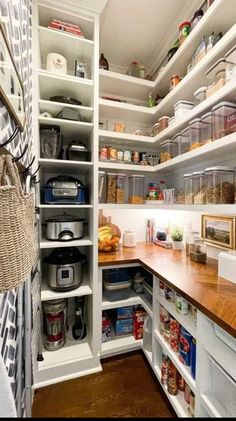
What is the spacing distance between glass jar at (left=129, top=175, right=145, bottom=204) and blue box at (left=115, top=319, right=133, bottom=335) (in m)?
1.05

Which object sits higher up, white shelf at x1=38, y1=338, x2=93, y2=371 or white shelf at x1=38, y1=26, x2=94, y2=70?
white shelf at x1=38, y1=26, x2=94, y2=70

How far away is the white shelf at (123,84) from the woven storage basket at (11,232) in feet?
4.88

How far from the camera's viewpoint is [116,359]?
1.49m

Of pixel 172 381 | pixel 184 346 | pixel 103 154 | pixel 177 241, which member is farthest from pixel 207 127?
pixel 172 381

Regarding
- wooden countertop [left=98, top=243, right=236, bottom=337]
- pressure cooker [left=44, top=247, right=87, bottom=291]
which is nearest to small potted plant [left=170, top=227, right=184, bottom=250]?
wooden countertop [left=98, top=243, right=236, bottom=337]

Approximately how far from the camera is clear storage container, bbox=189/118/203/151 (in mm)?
1230

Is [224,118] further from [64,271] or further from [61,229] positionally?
[64,271]

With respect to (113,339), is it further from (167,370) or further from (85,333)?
(167,370)

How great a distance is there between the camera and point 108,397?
1.18 meters

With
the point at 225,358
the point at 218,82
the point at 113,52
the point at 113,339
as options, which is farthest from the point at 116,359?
the point at 113,52

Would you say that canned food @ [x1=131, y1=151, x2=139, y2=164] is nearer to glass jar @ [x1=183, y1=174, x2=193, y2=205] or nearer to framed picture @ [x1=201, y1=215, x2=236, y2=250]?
glass jar @ [x1=183, y1=174, x2=193, y2=205]

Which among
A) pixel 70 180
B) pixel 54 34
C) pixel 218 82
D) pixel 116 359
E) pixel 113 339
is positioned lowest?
pixel 116 359

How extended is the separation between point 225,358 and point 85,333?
116 cm

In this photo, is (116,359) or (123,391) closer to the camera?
(123,391)
